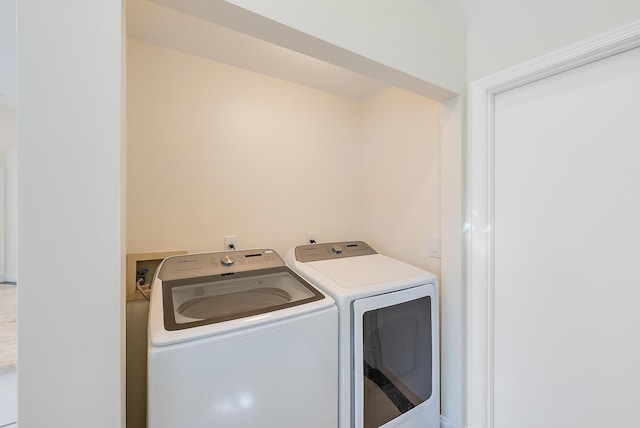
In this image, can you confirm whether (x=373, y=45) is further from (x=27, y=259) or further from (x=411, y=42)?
(x=27, y=259)

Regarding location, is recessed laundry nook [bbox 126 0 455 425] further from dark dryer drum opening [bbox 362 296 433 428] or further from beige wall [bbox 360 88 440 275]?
dark dryer drum opening [bbox 362 296 433 428]

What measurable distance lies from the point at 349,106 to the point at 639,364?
7.67 feet

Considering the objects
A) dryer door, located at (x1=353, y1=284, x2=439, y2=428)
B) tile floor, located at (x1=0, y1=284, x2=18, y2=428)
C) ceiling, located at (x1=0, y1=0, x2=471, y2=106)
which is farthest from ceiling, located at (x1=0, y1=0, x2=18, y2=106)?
dryer door, located at (x1=353, y1=284, x2=439, y2=428)

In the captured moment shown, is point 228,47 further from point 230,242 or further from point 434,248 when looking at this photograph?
point 434,248

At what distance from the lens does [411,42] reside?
1249mm

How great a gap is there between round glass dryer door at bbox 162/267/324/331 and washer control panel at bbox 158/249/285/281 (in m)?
0.04

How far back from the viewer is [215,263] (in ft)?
4.63

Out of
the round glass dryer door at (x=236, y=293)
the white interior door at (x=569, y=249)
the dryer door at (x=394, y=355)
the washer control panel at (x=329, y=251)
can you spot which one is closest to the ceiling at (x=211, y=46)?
the white interior door at (x=569, y=249)

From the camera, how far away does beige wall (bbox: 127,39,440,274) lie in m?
1.56

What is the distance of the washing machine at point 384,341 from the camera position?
1159 millimetres

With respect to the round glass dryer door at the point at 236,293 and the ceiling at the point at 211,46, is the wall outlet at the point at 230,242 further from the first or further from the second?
the ceiling at the point at 211,46

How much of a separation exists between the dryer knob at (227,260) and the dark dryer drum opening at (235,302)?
0.18 metres

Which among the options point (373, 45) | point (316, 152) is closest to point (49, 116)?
point (373, 45)

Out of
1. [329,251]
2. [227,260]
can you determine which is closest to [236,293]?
[227,260]
